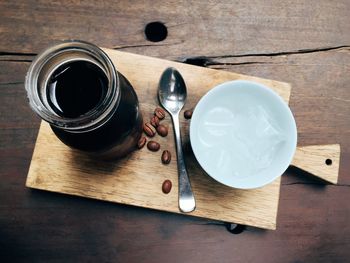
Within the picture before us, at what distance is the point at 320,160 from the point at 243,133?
17 centimetres

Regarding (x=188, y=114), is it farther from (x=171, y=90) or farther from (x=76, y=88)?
(x=76, y=88)

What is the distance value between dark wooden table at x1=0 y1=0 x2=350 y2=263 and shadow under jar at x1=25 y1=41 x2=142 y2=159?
0.71ft

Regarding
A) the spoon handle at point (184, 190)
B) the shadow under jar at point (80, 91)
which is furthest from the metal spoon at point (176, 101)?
the shadow under jar at point (80, 91)

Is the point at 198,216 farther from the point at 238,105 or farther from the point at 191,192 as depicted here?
the point at 238,105

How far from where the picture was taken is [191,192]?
692 mm

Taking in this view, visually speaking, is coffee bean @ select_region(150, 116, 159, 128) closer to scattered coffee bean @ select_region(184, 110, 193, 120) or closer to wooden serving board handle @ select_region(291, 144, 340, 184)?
scattered coffee bean @ select_region(184, 110, 193, 120)

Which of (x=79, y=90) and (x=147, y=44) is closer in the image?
(x=79, y=90)

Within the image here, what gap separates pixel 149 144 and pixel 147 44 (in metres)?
0.21

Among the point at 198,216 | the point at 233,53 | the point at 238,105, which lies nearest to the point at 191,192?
the point at 198,216

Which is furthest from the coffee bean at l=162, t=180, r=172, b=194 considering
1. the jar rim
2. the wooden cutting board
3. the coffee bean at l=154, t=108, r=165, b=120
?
the jar rim

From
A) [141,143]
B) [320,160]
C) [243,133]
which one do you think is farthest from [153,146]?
[320,160]

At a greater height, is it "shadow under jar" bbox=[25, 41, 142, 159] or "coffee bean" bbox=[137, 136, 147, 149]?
"shadow under jar" bbox=[25, 41, 142, 159]

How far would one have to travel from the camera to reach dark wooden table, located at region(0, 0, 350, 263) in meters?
0.73

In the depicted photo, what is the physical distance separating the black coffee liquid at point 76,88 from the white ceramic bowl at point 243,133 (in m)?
0.19
